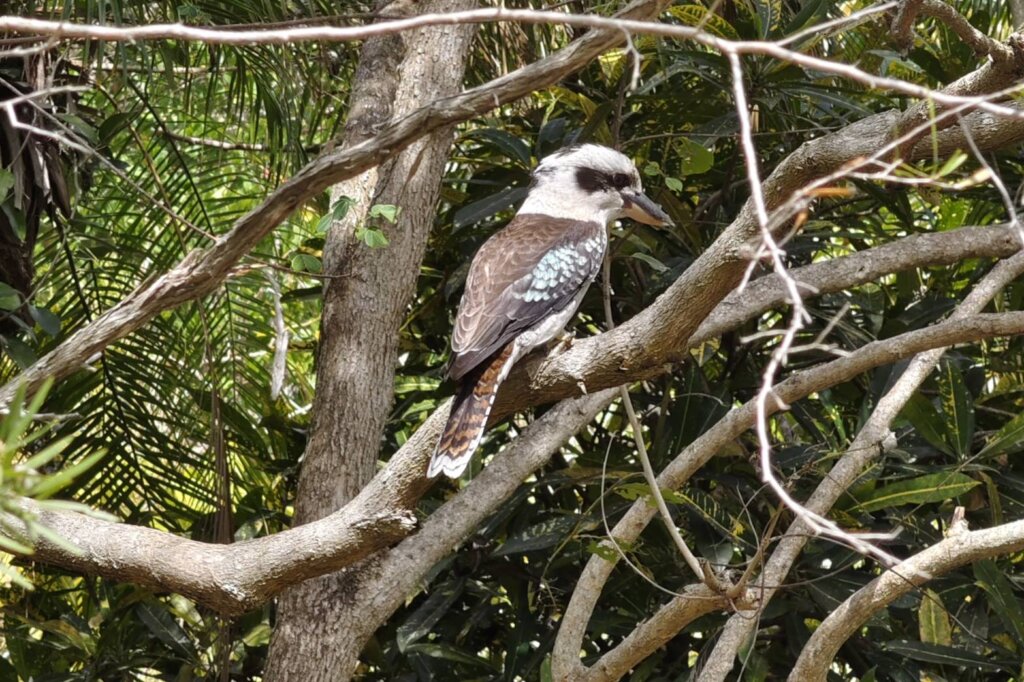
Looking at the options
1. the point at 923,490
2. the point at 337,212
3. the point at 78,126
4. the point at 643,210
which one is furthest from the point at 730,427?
the point at 78,126

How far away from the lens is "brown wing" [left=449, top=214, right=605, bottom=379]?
269 centimetres

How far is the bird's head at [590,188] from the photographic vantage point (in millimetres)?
3098

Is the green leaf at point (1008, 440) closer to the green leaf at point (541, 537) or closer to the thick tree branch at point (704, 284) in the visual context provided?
the thick tree branch at point (704, 284)

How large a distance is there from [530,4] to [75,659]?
2.24 meters

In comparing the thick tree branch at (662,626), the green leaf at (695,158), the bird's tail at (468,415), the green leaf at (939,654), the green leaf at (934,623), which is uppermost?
the green leaf at (695,158)

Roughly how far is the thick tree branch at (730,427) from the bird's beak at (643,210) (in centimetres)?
58

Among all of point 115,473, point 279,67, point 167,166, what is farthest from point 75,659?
point 279,67

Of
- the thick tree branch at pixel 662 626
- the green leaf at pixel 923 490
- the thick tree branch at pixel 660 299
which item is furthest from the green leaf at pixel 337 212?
the green leaf at pixel 923 490

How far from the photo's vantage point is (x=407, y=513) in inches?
87.6

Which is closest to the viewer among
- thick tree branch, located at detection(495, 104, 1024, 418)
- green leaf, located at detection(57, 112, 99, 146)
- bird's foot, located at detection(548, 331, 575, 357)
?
→ thick tree branch, located at detection(495, 104, 1024, 418)

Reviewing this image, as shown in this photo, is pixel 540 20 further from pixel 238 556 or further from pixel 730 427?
pixel 730 427

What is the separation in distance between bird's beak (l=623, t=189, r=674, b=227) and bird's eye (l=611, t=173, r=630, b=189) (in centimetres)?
2

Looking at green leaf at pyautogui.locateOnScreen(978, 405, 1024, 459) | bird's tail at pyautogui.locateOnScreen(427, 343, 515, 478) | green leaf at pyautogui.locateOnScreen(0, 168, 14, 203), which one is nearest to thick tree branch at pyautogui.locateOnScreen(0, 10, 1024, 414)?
bird's tail at pyautogui.locateOnScreen(427, 343, 515, 478)

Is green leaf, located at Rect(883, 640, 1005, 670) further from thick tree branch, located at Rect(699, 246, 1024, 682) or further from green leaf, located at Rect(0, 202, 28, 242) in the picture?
green leaf, located at Rect(0, 202, 28, 242)
